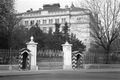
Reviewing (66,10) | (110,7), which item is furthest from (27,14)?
(110,7)

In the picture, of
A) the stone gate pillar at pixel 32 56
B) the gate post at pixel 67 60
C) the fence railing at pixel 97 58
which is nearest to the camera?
the stone gate pillar at pixel 32 56

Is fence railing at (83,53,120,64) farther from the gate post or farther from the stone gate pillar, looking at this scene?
the stone gate pillar

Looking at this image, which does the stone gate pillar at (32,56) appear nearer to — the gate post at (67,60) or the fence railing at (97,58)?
the gate post at (67,60)

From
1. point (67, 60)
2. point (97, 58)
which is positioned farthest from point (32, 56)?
point (97, 58)

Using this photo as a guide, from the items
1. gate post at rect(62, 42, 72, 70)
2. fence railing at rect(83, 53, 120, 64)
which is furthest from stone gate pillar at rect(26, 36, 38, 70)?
fence railing at rect(83, 53, 120, 64)

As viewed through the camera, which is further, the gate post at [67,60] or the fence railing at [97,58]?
the fence railing at [97,58]

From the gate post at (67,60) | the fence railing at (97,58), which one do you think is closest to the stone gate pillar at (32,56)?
the gate post at (67,60)

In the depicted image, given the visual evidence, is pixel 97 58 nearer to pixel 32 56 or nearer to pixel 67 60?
pixel 67 60

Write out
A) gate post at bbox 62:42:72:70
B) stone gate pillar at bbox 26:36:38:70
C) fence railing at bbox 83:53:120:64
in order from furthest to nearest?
1. fence railing at bbox 83:53:120:64
2. gate post at bbox 62:42:72:70
3. stone gate pillar at bbox 26:36:38:70

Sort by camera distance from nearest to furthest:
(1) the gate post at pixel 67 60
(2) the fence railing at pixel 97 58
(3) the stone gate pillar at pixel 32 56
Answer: (3) the stone gate pillar at pixel 32 56 → (1) the gate post at pixel 67 60 → (2) the fence railing at pixel 97 58

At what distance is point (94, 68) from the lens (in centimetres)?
3130

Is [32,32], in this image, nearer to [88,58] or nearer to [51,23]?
[88,58]

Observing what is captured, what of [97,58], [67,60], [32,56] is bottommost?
[67,60]

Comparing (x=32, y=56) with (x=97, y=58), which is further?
(x=97, y=58)
